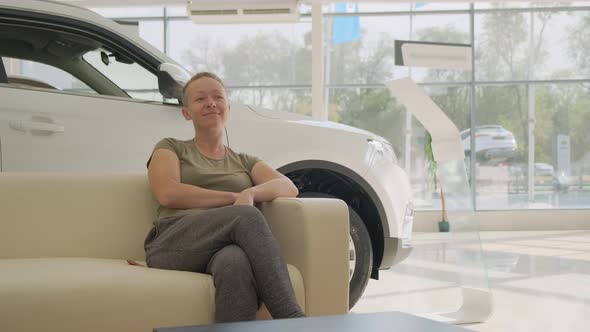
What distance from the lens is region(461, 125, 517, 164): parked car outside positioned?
12.0 m

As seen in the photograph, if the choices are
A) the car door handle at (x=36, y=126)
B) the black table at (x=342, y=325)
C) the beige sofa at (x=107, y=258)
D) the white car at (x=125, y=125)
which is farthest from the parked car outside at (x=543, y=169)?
the black table at (x=342, y=325)

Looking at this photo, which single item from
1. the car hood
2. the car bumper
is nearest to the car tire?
the car bumper

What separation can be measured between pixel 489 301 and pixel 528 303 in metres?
0.76

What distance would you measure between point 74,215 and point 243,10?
5.64 m

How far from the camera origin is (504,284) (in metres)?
5.30

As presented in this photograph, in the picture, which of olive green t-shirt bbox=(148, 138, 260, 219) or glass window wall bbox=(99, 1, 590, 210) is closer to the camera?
olive green t-shirt bbox=(148, 138, 260, 219)

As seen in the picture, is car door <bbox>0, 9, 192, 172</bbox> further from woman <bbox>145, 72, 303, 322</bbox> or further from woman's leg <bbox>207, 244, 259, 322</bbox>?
woman's leg <bbox>207, 244, 259, 322</bbox>

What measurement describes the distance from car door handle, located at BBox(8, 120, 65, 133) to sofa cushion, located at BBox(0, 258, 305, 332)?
3.82ft

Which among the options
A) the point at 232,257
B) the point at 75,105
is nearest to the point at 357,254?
the point at 75,105

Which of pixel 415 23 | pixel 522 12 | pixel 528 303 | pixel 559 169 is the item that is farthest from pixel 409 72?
pixel 528 303

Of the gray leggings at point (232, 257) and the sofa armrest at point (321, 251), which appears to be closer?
the gray leggings at point (232, 257)

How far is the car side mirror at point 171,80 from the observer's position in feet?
11.6

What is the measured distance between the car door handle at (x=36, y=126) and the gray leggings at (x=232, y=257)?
1001 millimetres

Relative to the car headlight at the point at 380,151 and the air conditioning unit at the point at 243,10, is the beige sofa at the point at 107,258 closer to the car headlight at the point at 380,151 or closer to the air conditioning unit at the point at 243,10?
the car headlight at the point at 380,151
